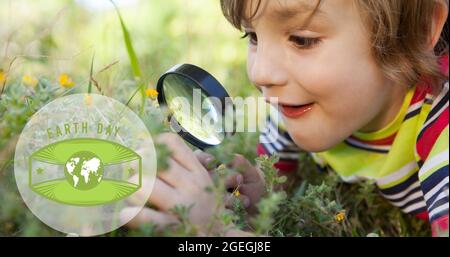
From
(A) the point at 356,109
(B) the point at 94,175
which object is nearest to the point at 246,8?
(A) the point at 356,109

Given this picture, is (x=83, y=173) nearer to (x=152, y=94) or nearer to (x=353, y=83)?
(x=152, y=94)

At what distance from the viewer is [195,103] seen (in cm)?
184

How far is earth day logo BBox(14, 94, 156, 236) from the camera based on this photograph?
1496 mm

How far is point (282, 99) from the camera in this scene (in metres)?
2.00

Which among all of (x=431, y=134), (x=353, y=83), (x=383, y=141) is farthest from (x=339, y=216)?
(x=383, y=141)

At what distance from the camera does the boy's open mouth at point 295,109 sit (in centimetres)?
203

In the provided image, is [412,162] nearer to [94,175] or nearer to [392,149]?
[392,149]

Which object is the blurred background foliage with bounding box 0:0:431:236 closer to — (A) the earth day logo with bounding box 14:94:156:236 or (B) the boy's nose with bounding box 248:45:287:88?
(A) the earth day logo with bounding box 14:94:156:236

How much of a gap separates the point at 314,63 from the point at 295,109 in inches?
7.4

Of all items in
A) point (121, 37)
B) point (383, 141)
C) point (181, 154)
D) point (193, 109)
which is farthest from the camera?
point (121, 37)

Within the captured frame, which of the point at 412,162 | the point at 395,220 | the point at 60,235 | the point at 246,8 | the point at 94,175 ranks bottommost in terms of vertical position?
the point at 395,220

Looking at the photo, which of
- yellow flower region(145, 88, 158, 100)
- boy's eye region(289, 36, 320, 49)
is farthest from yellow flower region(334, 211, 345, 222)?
yellow flower region(145, 88, 158, 100)

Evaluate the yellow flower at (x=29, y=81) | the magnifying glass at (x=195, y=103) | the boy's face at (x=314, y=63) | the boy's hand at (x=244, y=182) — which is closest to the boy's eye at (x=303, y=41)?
the boy's face at (x=314, y=63)

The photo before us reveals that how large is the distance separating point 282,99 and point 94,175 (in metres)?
0.67
